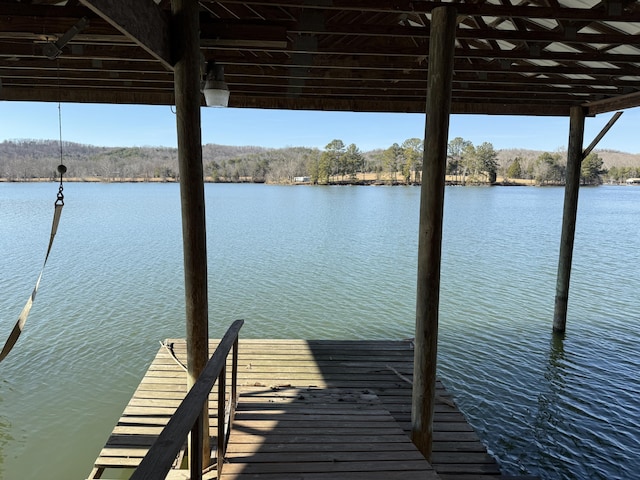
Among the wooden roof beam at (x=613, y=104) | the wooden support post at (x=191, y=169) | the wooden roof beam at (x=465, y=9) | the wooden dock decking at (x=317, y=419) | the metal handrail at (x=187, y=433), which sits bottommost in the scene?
the wooden dock decking at (x=317, y=419)

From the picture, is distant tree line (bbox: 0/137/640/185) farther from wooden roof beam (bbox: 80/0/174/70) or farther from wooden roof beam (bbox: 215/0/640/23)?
wooden roof beam (bbox: 80/0/174/70)

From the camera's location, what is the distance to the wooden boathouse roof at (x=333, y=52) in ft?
10.5

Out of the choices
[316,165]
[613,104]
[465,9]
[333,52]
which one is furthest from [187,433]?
[316,165]

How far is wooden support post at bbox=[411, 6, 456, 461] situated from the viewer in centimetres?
332

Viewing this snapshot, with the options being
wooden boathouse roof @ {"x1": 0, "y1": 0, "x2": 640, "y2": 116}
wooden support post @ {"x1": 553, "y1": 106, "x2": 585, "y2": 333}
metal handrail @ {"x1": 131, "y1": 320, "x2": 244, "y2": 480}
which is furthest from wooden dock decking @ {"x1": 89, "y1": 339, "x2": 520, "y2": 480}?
wooden support post @ {"x1": 553, "y1": 106, "x2": 585, "y2": 333}

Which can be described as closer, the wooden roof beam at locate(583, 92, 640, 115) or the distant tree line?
the wooden roof beam at locate(583, 92, 640, 115)

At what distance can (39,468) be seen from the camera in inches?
190

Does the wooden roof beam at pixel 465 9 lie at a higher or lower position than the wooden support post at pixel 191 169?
higher

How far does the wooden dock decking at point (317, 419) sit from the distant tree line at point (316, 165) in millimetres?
71069

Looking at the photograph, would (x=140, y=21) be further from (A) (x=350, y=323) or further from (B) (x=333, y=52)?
(A) (x=350, y=323)

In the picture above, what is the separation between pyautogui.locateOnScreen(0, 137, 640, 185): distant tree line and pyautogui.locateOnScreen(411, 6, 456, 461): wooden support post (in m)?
72.8

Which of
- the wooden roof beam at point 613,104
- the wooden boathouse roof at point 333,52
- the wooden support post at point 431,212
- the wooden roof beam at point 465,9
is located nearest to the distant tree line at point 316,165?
the wooden roof beam at point 613,104

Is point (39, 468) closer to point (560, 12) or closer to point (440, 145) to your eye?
point (440, 145)

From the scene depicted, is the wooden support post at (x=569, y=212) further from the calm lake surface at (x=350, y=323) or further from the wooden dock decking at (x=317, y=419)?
the wooden dock decking at (x=317, y=419)
